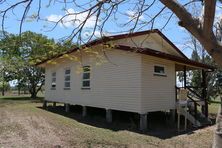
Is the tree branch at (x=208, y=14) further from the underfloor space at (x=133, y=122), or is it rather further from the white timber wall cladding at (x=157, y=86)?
the white timber wall cladding at (x=157, y=86)

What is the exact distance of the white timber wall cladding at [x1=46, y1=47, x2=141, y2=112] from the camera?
1606 centimetres

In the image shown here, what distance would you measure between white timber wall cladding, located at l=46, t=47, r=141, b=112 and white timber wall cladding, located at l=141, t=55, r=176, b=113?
0.36 metres

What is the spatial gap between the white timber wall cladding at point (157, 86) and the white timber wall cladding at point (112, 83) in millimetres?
365

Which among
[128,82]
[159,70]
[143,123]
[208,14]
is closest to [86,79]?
[128,82]

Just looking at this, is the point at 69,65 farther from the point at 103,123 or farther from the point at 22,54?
the point at 22,54

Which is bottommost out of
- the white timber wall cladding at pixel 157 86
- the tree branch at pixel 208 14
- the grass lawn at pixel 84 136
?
the grass lawn at pixel 84 136

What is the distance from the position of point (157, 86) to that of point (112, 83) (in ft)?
7.30

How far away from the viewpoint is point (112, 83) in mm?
17438

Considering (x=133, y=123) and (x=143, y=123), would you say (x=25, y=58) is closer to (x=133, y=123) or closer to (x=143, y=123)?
(x=133, y=123)

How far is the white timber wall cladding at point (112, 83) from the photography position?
52.7 feet

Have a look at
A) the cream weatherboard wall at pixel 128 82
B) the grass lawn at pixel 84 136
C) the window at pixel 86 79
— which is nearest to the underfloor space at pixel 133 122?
the grass lawn at pixel 84 136

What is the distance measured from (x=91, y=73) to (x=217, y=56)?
47.4 ft

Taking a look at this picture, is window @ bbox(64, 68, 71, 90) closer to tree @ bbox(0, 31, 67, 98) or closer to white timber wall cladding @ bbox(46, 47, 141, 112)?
white timber wall cladding @ bbox(46, 47, 141, 112)

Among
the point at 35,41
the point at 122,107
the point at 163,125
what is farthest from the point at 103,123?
the point at 35,41
